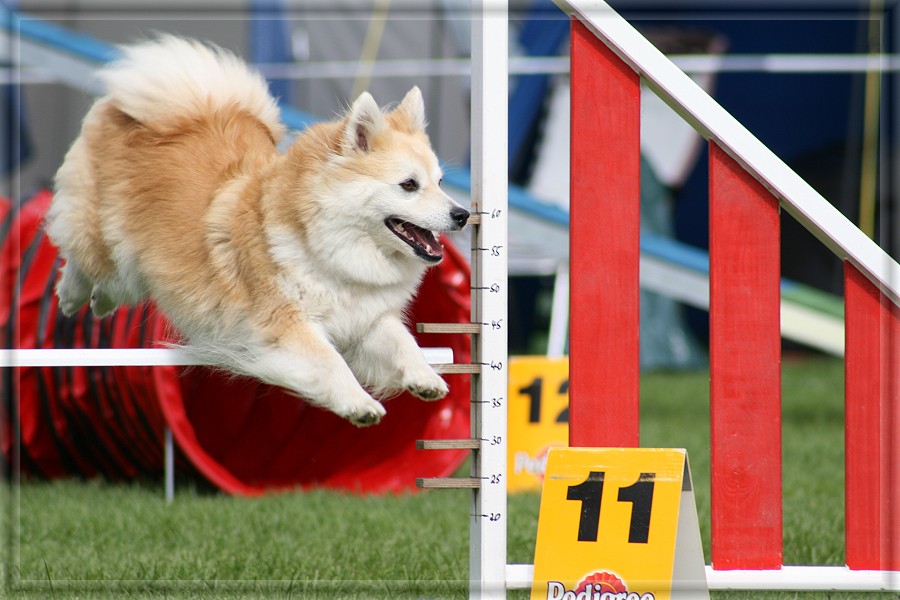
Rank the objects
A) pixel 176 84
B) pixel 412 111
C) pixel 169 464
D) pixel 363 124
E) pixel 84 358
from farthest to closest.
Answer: pixel 169 464
pixel 176 84
pixel 412 111
pixel 363 124
pixel 84 358

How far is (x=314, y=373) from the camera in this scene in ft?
8.96

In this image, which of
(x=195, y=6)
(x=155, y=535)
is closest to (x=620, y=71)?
(x=155, y=535)

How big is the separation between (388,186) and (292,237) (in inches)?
11.0

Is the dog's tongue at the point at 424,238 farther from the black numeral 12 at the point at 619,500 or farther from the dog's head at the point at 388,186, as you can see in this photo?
the black numeral 12 at the point at 619,500

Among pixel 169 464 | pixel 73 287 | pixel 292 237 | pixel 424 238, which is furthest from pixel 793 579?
pixel 169 464

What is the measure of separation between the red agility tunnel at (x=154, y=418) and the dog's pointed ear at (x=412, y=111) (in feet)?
5.08

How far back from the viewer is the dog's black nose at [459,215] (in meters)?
2.79

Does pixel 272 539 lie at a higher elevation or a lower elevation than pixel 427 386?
lower

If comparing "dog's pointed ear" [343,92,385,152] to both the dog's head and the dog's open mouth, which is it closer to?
the dog's head

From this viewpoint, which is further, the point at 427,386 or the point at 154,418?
the point at 154,418

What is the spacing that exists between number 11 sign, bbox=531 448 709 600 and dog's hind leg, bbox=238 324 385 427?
49cm

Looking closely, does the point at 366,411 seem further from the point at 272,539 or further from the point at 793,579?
the point at 272,539

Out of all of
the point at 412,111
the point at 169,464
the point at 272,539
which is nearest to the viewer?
the point at 412,111

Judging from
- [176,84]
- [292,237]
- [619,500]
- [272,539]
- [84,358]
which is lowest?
[272,539]
